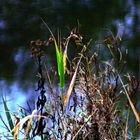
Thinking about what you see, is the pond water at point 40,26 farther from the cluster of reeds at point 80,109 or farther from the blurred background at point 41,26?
the cluster of reeds at point 80,109

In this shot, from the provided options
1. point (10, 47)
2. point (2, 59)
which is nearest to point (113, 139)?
point (2, 59)

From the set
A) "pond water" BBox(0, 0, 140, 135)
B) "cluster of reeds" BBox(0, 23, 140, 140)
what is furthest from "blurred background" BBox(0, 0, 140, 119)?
"cluster of reeds" BBox(0, 23, 140, 140)

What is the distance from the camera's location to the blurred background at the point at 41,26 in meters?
3.54

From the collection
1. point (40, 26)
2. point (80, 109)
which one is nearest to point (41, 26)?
point (40, 26)

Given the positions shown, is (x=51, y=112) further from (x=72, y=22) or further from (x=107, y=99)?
(x=72, y=22)

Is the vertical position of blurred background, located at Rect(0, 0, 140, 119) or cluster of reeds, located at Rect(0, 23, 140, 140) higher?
cluster of reeds, located at Rect(0, 23, 140, 140)

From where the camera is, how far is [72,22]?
16.5ft

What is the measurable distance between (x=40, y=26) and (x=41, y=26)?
2cm

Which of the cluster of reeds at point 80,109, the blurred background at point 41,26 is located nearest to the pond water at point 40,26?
the blurred background at point 41,26

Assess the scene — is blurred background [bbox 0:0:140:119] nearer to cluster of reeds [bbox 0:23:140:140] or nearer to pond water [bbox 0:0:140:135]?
pond water [bbox 0:0:140:135]

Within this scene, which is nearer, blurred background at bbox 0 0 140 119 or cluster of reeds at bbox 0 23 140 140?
cluster of reeds at bbox 0 23 140 140

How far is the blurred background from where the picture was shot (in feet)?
11.6

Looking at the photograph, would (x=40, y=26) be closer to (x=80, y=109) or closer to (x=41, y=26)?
(x=41, y=26)

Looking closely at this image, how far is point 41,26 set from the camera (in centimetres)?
498
